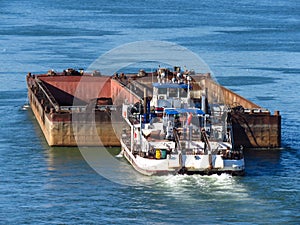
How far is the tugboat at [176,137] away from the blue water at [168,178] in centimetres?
73

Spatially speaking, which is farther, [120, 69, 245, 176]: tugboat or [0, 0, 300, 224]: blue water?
[120, 69, 245, 176]: tugboat

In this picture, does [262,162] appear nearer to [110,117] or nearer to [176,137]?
[176,137]

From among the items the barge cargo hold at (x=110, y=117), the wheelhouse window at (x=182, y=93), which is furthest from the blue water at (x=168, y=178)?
the wheelhouse window at (x=182, y=93)

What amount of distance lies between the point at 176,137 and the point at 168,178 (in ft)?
9.19

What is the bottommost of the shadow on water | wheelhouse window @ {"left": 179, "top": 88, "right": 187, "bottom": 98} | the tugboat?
the shadow on water

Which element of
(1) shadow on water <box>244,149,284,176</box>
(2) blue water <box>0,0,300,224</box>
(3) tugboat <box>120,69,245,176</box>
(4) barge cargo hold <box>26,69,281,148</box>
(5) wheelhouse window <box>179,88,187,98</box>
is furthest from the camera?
(5) wheelhouse window <box>179,88,187,98</box>

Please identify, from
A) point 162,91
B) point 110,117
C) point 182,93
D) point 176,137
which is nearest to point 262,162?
point 176,137

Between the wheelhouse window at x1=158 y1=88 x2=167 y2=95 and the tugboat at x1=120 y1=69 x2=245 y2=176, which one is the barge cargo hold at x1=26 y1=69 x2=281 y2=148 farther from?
the wheelhouse window at x1=158 y1=88 x2=167 y2=95

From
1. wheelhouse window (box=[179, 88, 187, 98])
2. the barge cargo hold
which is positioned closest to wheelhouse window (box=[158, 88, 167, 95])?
wheelhouse window (box=[179, 88, 187, 98])

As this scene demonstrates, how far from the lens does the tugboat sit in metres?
50.9

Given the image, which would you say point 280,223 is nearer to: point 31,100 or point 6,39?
point 31,100

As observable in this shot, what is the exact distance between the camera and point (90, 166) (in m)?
55.2

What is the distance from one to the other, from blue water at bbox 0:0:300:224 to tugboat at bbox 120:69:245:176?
73cm

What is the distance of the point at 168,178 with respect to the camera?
167 feet
